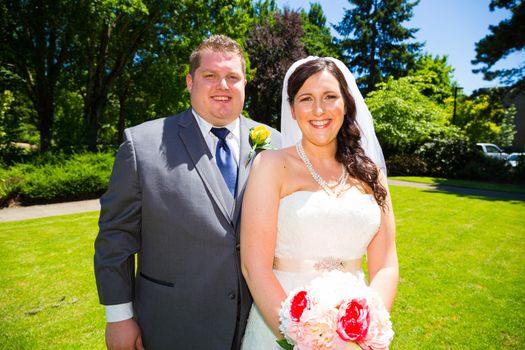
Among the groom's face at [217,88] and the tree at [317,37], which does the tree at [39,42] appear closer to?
the groom's face at [217,88]

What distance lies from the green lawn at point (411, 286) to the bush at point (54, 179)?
108 inches

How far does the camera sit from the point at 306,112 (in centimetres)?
240

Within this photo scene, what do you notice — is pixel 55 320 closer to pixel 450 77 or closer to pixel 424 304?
pixel 424 304

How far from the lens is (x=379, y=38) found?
4003cm

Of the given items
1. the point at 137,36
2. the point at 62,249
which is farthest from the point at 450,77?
the point at 62,249

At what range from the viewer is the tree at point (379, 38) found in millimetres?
39188

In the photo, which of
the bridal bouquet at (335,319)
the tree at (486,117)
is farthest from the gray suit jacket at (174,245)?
the tree at (486,117)

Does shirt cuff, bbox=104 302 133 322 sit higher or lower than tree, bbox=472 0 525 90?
lower

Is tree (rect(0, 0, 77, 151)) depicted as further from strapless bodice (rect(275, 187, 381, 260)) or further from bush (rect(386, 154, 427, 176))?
bush (rect(386, 154, 427, 176))

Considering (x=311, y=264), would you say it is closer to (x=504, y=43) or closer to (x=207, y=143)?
(x=207, y=143)

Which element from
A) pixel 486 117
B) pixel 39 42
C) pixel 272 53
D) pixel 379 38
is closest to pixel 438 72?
pixel 379 38

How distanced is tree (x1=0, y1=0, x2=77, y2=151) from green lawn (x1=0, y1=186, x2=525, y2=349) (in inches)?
357

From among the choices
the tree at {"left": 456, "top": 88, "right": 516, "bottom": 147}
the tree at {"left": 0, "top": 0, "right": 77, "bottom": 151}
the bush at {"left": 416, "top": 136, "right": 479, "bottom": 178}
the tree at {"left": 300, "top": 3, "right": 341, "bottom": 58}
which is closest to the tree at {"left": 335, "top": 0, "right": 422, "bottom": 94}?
the tree at {"left": 300, "top": 3, "right": 341, "bottom": 58}

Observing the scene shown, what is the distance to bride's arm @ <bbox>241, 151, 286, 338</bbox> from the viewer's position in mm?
2141
